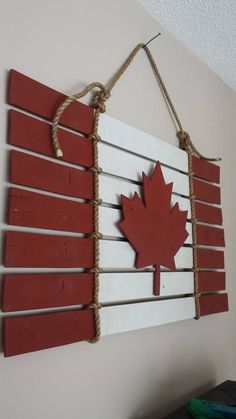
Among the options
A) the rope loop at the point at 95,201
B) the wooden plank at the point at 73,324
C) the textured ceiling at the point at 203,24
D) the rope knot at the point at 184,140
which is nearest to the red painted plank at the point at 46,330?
the wooden plank at the point at 73,324

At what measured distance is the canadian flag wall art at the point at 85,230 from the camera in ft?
1.90

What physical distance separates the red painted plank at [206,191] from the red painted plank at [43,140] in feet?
1.43

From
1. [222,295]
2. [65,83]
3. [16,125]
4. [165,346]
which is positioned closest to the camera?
[16,125]

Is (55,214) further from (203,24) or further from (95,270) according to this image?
(203,24)

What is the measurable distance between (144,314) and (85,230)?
25cm

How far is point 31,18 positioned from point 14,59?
0.34 ft

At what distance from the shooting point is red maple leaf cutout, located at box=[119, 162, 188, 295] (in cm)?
78

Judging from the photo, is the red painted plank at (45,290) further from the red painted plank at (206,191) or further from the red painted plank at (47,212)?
the red painted plank at (206,191)

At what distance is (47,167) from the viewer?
2.09 ft

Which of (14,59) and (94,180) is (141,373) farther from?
(14,59)

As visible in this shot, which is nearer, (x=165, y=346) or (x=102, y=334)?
(x=102, y=334)

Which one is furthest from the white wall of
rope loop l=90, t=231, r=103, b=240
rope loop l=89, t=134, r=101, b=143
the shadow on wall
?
rope loop l=90, t=231, r=103, b=240

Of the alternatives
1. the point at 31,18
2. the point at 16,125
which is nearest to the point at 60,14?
the point at 31,18

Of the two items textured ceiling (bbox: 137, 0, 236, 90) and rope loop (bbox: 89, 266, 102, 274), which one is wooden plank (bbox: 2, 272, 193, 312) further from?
textured ceiling (bbox: 137, 0, 236, 90)
